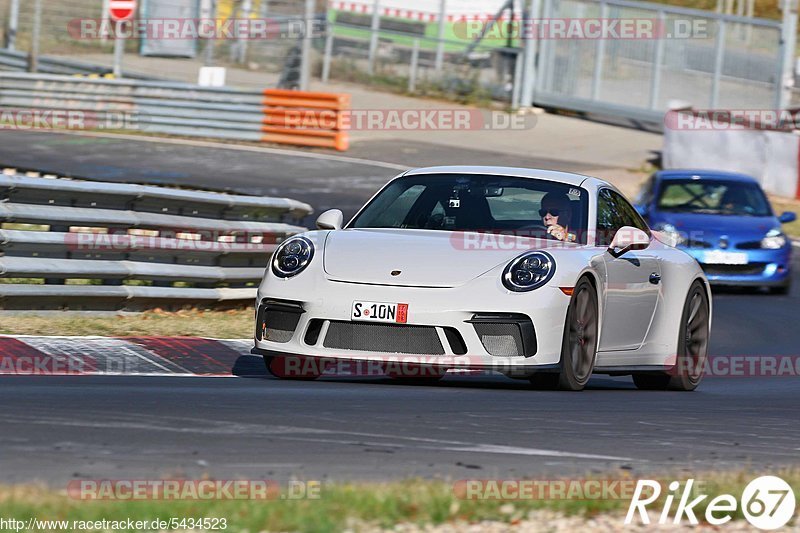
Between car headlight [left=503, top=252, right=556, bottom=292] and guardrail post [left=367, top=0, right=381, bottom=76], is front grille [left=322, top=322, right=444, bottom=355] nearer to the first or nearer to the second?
A: car headlight [left=503, top=252, right=556, bottom=292]

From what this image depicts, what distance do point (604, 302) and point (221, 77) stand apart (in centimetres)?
2325

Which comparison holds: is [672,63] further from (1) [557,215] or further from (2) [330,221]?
(2) [330,221]

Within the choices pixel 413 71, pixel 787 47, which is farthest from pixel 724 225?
pixel 413 71

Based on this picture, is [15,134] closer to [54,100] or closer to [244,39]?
[54,100]

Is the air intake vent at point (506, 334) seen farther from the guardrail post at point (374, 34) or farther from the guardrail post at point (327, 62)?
the guardrail post at point (327, 62)

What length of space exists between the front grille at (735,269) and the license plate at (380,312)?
9066 millimetres

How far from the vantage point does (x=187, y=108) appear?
27.9 meters

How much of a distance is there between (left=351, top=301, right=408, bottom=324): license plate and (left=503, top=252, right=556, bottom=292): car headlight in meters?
0.55

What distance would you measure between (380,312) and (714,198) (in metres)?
10.4

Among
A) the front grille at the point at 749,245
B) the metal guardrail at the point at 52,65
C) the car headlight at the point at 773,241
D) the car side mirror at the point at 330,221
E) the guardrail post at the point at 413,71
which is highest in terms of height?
the guardrail post at the point at 413,71

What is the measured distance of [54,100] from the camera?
28.2m

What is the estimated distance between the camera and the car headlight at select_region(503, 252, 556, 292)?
24.7ft

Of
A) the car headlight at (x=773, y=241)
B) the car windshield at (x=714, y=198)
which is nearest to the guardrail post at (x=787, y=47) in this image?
the car windshield at (x=714, y=198)

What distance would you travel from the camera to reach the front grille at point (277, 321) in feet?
25.1
